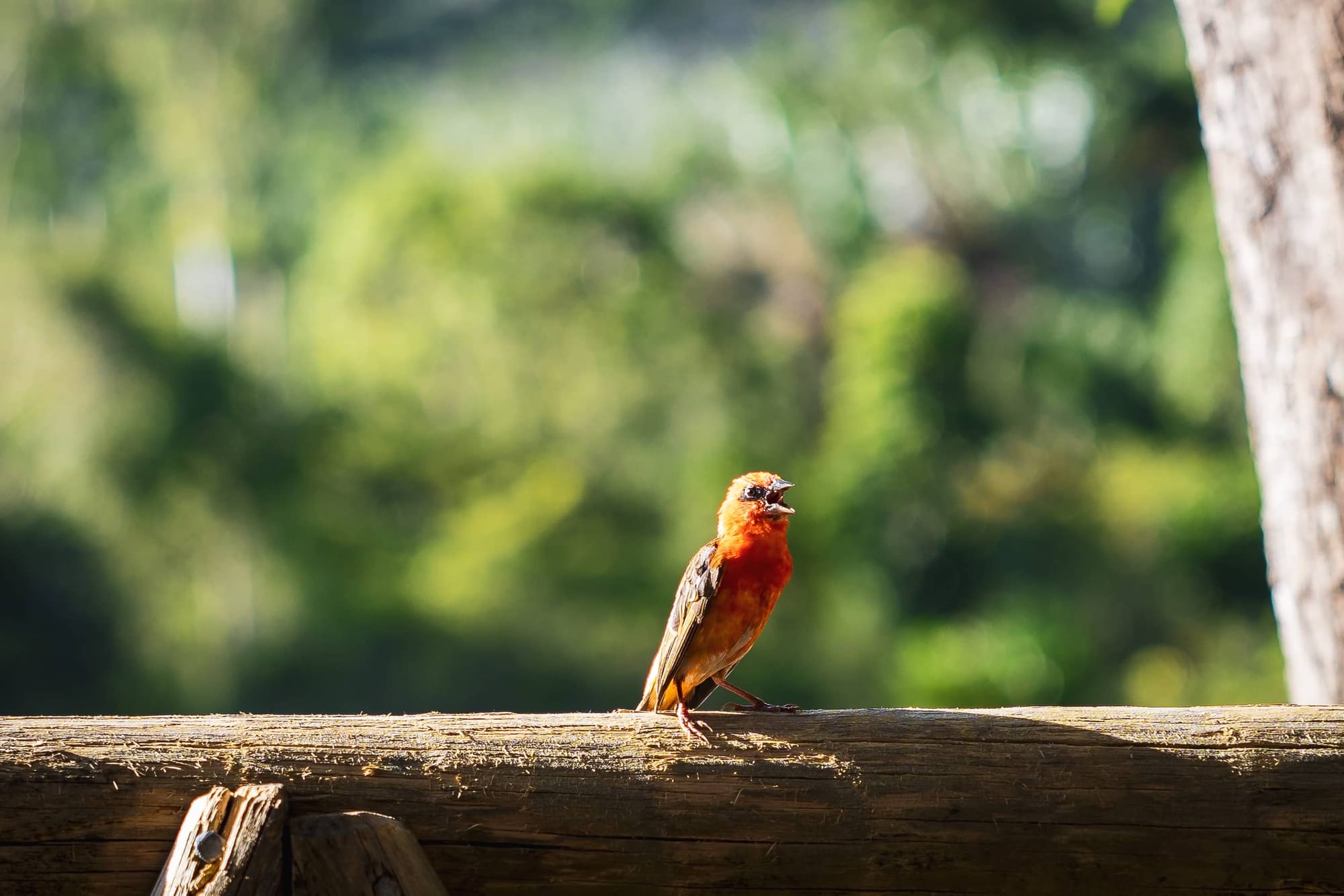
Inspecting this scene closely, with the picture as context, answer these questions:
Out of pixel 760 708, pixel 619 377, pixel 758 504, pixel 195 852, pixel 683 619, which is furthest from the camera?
pixel 619 377

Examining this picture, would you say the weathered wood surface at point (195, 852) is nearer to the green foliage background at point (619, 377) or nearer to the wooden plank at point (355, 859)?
the wooden plank at point (355, 859)

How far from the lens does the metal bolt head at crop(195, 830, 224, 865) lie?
1.79m

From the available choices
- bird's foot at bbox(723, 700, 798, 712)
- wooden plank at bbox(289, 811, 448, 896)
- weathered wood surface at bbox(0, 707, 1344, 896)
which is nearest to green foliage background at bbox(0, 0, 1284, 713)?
bird's foot at bbox(723, 700, 798, 712)

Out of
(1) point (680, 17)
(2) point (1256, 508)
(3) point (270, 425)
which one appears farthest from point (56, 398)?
(2) point (1256, 508)

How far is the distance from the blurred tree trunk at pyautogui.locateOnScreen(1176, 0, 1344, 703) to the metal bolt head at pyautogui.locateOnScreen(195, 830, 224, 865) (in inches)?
84.7

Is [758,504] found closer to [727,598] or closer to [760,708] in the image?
[727,598]

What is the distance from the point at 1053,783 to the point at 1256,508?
13207 mm

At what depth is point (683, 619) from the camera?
9.53ft

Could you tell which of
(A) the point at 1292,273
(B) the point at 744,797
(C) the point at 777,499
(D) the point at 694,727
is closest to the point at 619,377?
(C) the point at 777,499

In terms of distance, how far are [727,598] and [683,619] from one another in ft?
0.34

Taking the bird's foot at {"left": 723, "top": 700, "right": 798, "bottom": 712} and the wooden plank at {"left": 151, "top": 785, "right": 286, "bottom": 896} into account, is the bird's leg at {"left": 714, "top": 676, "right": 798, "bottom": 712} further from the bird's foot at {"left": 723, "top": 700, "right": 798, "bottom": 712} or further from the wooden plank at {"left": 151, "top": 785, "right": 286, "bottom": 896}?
the wooden plank at {"left": 151, "top": 785, "right": 286, "bottom": 896}

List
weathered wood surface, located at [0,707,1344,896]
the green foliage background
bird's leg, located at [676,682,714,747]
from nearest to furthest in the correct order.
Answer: weathered wood surface, located at [0,707,1344,896]
bird's leg, located at [676,682,714,747]
the green foliage background

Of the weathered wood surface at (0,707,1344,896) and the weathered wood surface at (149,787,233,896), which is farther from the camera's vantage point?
the weathered wood surface at (0,707,1344,896)

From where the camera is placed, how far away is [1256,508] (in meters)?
14.0
